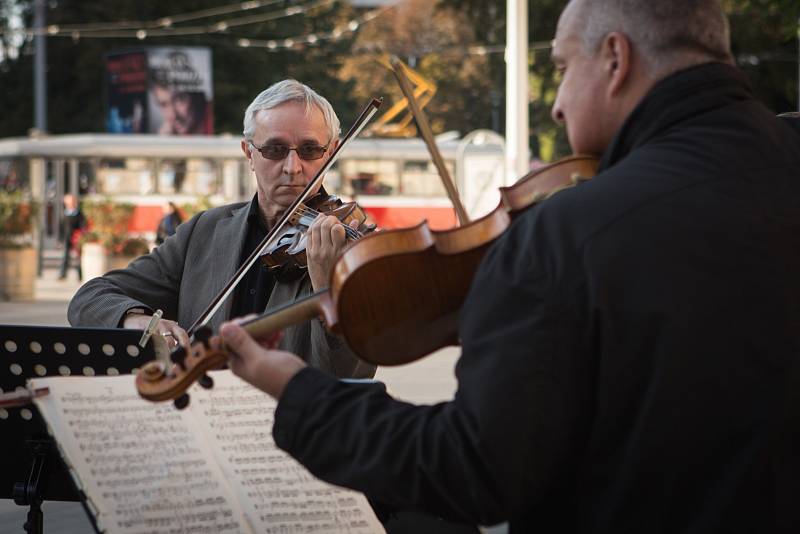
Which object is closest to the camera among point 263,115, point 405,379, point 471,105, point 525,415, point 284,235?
point 525,415

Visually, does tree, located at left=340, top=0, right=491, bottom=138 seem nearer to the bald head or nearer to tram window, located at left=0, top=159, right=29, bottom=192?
tram window, located at left=0, top=159, right=29, bottom=192

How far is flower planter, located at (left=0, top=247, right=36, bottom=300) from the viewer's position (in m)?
19.6

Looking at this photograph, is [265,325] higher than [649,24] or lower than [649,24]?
lower

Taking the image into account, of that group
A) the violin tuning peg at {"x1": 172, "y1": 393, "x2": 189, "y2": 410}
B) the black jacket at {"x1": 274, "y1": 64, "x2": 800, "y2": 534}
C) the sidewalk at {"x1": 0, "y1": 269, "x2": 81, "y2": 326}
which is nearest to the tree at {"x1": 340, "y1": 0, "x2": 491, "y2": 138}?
the sidewalk at {"x1": 0, "y1": 269, "x2": 81, "y2": 326}

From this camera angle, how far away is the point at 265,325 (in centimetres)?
211

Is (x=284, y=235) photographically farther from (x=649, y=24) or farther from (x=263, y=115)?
(x=649, y=24)

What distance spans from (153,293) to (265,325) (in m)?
1.87

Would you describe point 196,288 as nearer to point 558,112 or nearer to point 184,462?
point 184,462

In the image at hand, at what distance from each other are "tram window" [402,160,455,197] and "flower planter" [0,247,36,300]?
1336 cm

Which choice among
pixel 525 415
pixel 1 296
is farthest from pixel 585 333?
pixel 1 296

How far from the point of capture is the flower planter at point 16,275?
1959cm

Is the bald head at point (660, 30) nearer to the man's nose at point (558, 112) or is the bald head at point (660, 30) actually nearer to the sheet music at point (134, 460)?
the man's nose at point (558, 112)

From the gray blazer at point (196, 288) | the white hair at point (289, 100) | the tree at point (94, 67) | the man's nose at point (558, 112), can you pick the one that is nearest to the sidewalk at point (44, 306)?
the gray blazer at point (196, 288)

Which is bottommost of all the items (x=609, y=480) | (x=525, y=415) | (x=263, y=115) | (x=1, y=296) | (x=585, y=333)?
(x=1, y=296)
